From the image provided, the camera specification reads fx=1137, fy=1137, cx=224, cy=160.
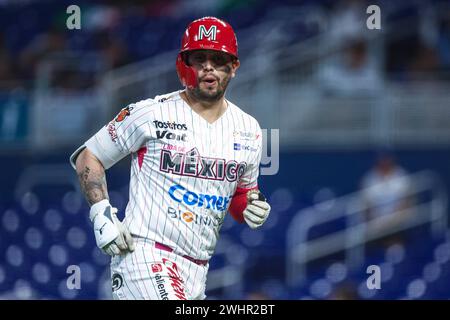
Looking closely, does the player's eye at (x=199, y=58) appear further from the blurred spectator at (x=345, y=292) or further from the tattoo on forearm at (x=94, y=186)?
the blurred spectator at (x=345, y=292)

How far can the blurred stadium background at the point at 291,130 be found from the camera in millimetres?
9227

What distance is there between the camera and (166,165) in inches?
222

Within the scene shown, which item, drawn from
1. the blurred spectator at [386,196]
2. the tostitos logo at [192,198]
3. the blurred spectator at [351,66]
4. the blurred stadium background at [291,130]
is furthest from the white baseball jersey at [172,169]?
the blurred spectator at [351,66]

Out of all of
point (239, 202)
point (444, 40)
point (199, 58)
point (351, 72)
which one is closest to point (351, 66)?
point (351, 72)

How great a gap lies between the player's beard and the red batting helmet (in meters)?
0.04

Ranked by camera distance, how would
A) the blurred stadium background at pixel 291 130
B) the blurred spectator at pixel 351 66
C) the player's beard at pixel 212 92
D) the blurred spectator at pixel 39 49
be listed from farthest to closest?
the blurred spectator at pixel 39 49
the blurred spectator at pixel 351 66
the blurred stadium background at pixel 291 130
the player's beard at pixel 212 92

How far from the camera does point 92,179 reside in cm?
567

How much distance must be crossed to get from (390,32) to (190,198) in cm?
679

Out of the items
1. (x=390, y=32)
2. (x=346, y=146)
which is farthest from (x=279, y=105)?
(x=390, y=32)

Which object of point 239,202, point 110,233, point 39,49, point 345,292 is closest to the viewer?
point 110,233

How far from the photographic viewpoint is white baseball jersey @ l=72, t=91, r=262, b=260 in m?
5.62

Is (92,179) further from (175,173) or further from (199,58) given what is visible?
(199,58)

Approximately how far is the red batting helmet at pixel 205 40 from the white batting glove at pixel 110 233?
0.78m

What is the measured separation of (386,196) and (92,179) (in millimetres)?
5398
